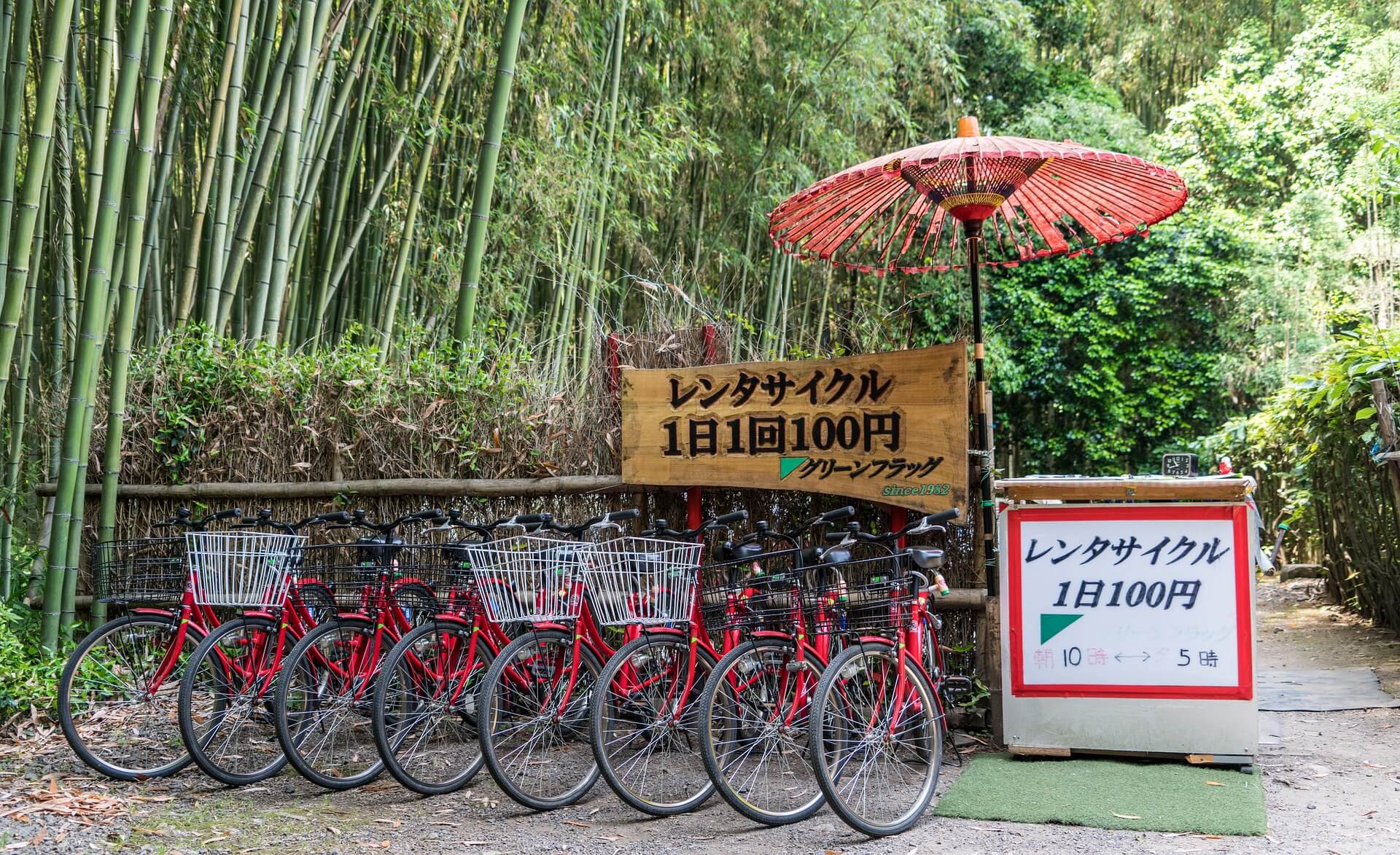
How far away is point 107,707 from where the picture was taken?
410 cm

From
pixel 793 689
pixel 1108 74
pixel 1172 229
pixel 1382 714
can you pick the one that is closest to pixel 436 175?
pixel 793 689

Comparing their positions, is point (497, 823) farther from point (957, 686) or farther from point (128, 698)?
point (957, 686)

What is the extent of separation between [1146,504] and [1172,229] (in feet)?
34.9

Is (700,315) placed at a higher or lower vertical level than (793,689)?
higher

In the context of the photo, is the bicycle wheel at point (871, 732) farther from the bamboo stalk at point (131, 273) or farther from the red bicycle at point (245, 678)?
the bamboo stalk at point (131, 273)

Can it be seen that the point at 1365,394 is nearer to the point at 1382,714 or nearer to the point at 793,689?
the point at 1382,714

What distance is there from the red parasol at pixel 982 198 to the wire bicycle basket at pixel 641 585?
129 centimetres

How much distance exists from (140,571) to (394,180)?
341 cm

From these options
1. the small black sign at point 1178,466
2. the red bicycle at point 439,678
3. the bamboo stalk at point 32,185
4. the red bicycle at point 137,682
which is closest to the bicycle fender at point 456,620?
the red bicycle at point 439,678

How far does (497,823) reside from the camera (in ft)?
11.4

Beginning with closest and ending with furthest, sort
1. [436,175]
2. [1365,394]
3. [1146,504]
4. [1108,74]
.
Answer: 1. [1146,504]
2. [1365,394]
3. [436,175]
4. [1108,74]

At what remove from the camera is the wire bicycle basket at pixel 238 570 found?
12.6 feet

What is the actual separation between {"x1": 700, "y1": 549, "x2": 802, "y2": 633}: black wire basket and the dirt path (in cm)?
60

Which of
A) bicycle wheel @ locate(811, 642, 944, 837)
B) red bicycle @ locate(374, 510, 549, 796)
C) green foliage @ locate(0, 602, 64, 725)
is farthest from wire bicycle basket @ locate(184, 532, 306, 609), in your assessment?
bicycle wheel @ locate(811, 642, 944, 837)
